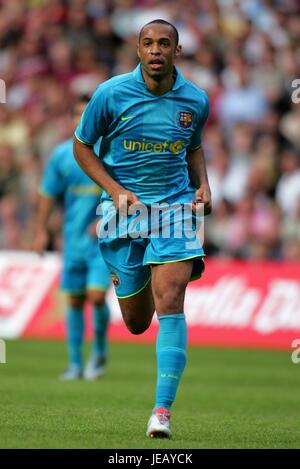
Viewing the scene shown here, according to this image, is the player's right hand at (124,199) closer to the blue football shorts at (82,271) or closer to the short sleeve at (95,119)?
the short sleeve at (95,119)

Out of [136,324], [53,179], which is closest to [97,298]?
[53,179]

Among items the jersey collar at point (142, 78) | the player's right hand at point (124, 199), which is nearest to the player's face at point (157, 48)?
the jersey collar at point (142, 78)

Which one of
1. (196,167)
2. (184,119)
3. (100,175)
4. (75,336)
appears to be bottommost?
(100,175)

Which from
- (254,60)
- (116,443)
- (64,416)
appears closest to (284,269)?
(254,60)

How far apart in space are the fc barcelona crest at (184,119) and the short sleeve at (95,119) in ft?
1.61

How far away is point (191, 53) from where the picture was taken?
785 inches

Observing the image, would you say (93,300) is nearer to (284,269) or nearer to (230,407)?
(230,407)

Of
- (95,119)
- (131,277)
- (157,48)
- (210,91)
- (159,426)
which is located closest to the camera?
(159,426)

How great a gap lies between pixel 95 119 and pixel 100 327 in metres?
5.14

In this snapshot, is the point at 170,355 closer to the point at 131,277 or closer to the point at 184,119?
the point at 131,277

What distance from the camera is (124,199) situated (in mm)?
7164

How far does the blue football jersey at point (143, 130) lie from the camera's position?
731 centimetres

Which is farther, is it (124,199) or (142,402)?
(142,402)

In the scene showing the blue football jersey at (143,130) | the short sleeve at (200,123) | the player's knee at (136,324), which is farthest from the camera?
the player's knee at (136,324)
